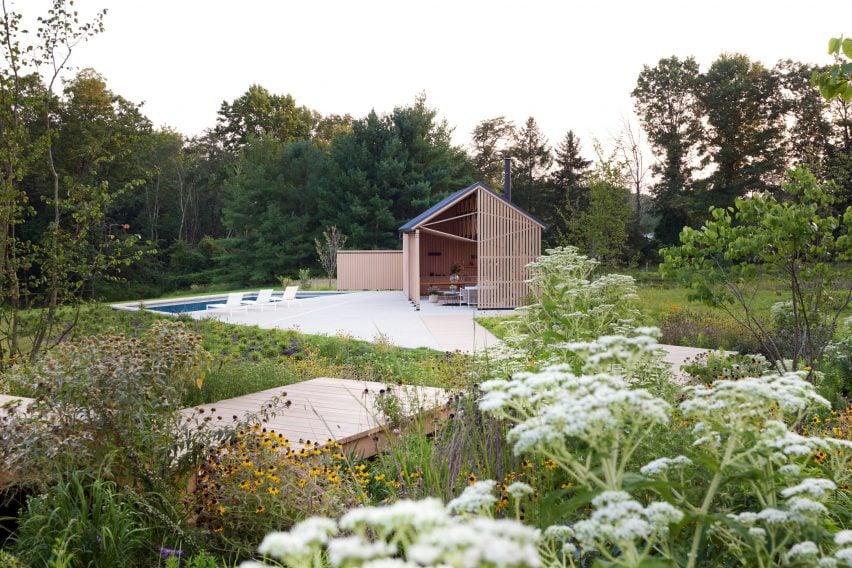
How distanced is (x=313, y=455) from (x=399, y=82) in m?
30.7

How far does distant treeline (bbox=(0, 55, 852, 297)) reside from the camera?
28.8 metres

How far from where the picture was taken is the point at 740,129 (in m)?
30.1

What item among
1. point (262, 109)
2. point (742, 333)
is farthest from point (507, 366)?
point (262, 109)

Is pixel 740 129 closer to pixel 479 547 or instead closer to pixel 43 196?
pixel 43 196

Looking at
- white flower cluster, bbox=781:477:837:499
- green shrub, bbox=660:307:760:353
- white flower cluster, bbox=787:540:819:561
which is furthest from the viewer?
green shrub, bbox=660:307:760:353

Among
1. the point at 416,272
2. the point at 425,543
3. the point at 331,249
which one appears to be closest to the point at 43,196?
the point at 425,543

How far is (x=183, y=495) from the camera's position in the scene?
330 centimetres

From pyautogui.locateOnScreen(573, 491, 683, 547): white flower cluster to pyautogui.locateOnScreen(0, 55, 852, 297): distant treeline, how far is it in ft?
87.6

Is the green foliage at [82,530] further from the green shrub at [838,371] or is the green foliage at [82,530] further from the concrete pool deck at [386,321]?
the concrete pool deck at [386,321]

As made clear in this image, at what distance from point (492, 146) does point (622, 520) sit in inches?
1470

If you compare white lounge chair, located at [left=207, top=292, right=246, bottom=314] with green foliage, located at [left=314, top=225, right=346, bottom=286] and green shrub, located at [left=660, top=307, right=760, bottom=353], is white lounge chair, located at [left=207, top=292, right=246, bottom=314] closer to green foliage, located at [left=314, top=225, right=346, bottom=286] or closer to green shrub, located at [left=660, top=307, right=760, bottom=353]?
green shrub, located at [left=660, top=307, right=760, bottom=353]

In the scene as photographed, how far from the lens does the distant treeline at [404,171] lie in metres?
28.8

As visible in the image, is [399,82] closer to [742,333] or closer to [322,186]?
[322,186]

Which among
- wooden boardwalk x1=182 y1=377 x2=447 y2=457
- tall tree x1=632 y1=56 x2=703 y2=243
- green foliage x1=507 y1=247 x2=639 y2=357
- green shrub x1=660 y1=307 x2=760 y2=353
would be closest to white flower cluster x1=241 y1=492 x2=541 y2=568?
wooden boardwalk x1=182 y1=377 x2=447 y2=457
